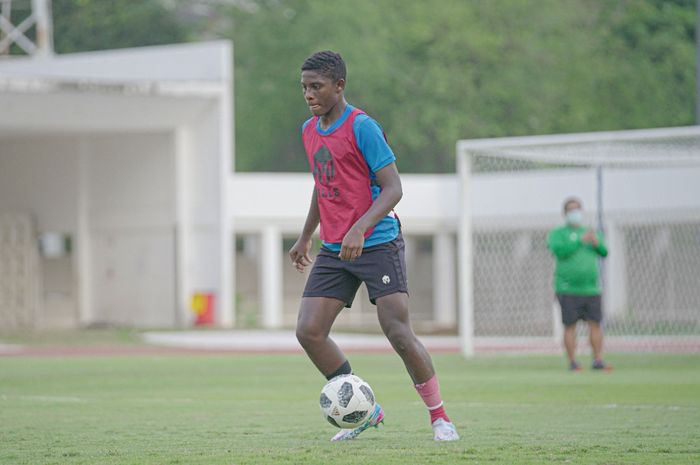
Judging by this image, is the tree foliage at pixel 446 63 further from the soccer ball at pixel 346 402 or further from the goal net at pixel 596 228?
the soccer ball at pixel 346 402

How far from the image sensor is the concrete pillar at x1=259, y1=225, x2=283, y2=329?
36969mm

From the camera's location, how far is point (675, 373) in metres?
16.3

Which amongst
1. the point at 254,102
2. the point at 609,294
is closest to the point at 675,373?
the point at 609,294

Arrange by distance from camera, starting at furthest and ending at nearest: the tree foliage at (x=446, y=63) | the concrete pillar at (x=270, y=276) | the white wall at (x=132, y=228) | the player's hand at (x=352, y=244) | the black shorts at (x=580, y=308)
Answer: the tree foliage at (x=446, y=63) < the white wall at (x=132, y=228) < the concrete pillar at (x=270, y=276) < the black shorts at (x=580, y=308) < the player's hand at (x=352, y=244)

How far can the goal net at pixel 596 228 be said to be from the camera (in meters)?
21.0

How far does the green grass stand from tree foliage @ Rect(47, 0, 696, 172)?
36661mm

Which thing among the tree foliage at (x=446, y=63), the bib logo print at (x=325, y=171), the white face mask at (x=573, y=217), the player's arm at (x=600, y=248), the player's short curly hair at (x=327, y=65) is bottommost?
the player's arm at (x=600, y=248)

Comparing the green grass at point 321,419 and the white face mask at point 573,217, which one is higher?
the white face mask at point 573,217

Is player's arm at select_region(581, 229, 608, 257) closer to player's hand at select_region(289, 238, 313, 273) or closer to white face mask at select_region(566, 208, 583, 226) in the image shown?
white face mask at select_region(566, 208, 583, 226)

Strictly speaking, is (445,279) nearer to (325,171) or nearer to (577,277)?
(577,277)

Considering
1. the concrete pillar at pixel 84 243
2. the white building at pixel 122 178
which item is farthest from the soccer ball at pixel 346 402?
the concrete pillar at pixel 84 243

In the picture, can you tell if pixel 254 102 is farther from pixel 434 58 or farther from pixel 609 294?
pixel 609 294

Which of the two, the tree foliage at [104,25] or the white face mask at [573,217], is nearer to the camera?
the white face mask at [573,217]

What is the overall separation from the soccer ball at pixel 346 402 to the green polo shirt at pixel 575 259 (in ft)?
29.1
